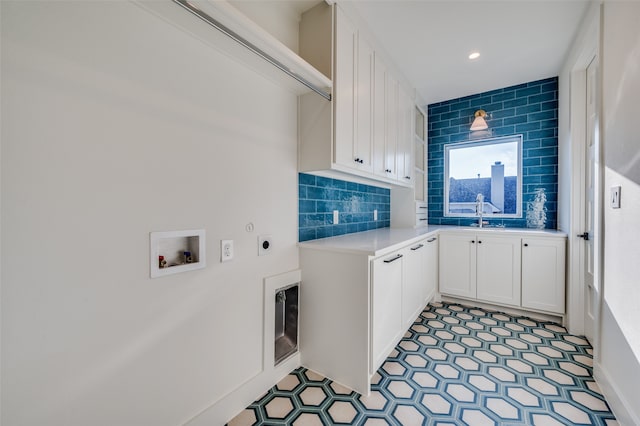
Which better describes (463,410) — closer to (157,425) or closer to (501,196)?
(157,425)

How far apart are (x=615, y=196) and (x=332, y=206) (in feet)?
5.51

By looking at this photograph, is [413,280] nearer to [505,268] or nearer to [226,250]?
[505,268]

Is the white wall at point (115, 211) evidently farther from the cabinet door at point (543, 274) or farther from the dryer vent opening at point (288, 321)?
the cabinet door at point (543, 274)

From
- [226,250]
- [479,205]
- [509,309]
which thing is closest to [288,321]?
[226,250]

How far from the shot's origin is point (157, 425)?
112 cm

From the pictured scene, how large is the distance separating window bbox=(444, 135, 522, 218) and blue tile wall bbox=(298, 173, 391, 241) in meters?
1.24

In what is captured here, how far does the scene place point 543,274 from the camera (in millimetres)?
2547

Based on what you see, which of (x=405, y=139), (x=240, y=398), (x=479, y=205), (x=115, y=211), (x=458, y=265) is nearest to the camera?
(x=115, y=211)

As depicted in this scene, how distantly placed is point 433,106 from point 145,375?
4.09 metres

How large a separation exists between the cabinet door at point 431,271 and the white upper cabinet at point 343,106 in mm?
1078

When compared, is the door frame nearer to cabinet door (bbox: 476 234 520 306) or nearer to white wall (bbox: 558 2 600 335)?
white wall (bbox: 558 2 600 335)

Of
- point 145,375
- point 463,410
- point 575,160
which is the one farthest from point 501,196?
point 145,375

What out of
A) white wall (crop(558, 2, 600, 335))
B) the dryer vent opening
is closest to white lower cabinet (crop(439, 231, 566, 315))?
white wall (crop(558, 2, 600, 335))

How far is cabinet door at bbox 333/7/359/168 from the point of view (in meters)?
1.69
